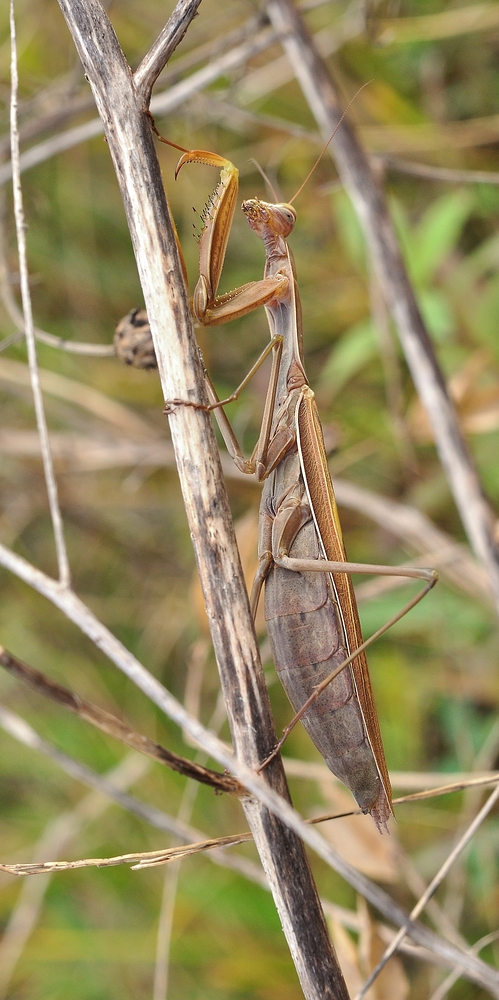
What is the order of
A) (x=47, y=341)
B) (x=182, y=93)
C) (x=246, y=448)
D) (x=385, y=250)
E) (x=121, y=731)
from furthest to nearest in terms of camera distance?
1. (x=246, y=448)
2. (x=385, y=250)
3. (x=182, y=93)
4. (x=47, y=341)
5. (x=121, y=731)

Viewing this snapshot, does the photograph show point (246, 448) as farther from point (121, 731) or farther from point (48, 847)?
point (121, 731)

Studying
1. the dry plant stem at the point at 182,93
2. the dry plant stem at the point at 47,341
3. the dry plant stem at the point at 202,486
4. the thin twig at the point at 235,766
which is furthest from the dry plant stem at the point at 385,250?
the thin twig at the point at 235,766

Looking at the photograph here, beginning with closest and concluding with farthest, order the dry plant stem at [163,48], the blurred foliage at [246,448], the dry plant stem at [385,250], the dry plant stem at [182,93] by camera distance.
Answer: the dry plant stem at [163,48], the dry plant stem at [182,93], the dry plant stem at [385,250], the blurred foliage at [246,448]

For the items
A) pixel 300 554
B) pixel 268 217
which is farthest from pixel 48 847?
pixel 268 217

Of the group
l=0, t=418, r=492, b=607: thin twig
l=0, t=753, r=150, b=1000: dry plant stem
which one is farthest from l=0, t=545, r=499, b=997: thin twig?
l=0, t=753, r=150, b=1000: dry plant stem

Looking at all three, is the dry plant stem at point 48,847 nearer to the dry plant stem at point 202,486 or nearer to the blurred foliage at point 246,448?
the blurred foliage at point 246,448

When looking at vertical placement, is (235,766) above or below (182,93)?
below

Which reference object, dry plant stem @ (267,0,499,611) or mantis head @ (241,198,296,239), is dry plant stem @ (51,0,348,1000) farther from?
dry plant stem @ (267,0,499,611)
